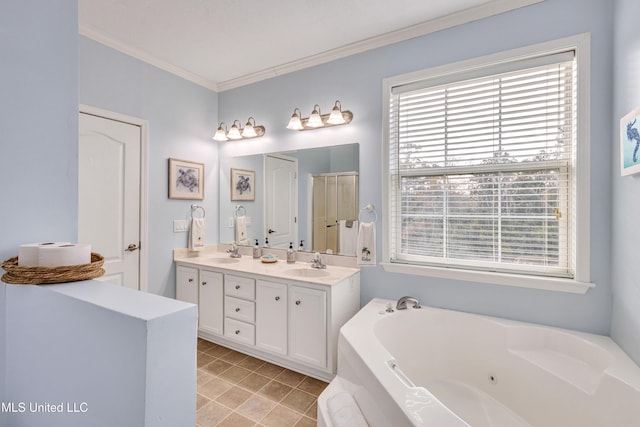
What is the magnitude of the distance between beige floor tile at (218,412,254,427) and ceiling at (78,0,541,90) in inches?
105

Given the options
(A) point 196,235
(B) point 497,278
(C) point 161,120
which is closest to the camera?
(B) point 497,278

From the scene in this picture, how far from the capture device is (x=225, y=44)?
2537 mm

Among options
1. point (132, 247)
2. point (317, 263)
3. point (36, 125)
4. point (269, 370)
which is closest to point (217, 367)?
point (269, 370)

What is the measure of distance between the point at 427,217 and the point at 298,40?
178cm

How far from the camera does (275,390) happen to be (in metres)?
2.12

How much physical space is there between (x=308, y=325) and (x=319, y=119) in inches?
66.3

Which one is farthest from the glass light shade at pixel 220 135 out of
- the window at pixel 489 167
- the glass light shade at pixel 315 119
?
the window at pixel 489 167

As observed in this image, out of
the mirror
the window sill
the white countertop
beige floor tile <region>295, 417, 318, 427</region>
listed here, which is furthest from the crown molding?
beige floor tile <region>295, 417, 318, 427</region>

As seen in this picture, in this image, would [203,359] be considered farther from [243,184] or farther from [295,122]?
[295,122]

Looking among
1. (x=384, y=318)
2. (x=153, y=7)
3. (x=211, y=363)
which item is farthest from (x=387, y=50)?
(x=211, y=363)

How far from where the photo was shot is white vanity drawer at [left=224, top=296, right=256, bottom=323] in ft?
8.10

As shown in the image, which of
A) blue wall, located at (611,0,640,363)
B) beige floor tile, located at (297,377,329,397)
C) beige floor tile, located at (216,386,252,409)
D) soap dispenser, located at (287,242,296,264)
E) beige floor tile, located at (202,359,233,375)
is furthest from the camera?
soap dispenser, located at (287,242,296,264)

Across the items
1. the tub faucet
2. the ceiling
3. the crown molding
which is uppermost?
the ceiling

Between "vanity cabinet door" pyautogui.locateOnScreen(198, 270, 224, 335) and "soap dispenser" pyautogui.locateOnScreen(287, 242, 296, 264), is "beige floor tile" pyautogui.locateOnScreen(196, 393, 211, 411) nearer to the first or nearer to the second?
"vanity cabinet door" pyautogui.locateOnScreen(198, 270, 224, 335)
